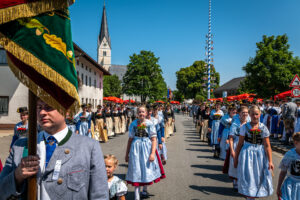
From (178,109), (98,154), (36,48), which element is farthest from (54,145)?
(178,109)

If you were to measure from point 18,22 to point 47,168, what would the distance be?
109cm

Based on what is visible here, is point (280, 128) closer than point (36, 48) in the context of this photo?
No

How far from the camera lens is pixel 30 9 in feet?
5.95

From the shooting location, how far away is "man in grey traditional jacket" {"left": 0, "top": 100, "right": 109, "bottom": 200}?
2008 mm

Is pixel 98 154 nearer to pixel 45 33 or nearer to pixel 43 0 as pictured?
pixel 45 33

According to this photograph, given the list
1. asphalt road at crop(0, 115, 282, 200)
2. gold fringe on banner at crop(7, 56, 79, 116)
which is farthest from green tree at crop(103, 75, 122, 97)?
gold fringe on banner at crop(7, 56, 79, 116)

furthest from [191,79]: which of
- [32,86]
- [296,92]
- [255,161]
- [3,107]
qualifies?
[32,86]

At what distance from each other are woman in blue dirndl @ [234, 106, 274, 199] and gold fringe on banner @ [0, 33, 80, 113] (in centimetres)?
383

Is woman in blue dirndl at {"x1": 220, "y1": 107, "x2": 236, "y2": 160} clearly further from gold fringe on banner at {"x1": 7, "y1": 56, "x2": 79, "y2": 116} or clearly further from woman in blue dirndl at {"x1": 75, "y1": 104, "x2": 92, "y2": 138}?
gold fringe on banner at {"x1": 7, "y1": 56, "x2": 79, "y2": 116}

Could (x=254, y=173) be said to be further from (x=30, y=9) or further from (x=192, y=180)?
(x=30, y=9)

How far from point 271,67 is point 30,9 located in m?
39.6

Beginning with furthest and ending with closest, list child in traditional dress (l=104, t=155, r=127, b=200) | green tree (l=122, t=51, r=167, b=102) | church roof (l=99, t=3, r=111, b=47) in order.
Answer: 1. church roof (l=99, t=3, r=111, b=47)
2. green tree (l=122, t=51, r=167, b=102)
3. child in traditional dress (l=104, t=155, r=127, b=200)

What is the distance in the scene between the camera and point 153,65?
61344 millimetres

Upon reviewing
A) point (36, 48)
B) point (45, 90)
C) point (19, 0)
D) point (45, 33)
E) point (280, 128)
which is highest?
point (19, 0)
